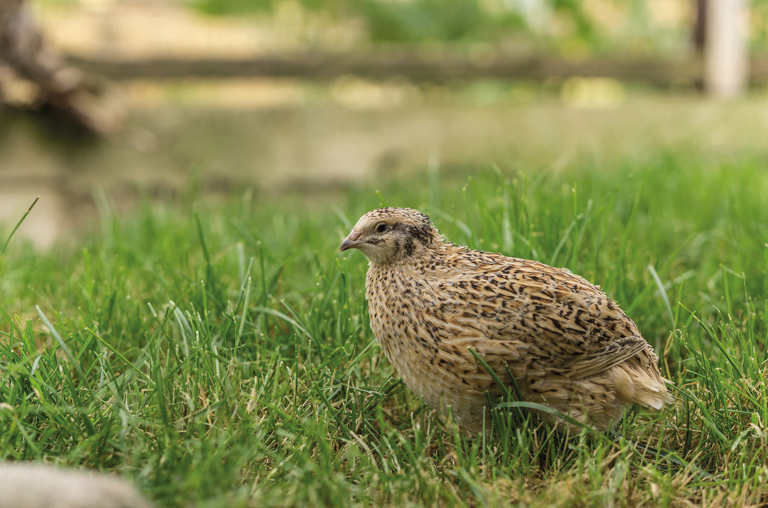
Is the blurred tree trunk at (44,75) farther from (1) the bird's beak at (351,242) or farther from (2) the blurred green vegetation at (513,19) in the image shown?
(2) the blurred green vegetation at (513,19)

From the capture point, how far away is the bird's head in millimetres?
2309

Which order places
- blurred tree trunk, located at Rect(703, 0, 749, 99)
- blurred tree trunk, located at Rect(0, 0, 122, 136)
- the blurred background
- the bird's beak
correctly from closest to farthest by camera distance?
the bird's beak, blurred tree trunk, located at Rect(0, 0, 122, 136), the blurred background, blurred tree trunk, located at Rect(703, 0, 749, 99)

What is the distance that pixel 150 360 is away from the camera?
2328 millimetres

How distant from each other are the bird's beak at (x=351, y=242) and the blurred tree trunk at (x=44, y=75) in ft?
14.7

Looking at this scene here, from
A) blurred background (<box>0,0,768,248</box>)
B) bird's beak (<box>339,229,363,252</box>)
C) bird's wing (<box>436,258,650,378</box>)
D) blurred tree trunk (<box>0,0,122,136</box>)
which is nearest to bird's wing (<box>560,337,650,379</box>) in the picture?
bird's wing (<box>436,258,650,378</box>)

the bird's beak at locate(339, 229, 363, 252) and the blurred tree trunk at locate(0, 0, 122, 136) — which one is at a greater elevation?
the blurred tree trunk at locate(0, 0, 122, 136)

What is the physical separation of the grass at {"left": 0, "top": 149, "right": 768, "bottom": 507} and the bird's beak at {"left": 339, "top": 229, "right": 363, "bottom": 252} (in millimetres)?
401

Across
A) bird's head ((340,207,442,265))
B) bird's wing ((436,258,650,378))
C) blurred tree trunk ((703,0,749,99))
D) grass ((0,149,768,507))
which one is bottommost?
grass ((0,149,768,507))

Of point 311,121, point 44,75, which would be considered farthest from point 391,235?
point 44,75

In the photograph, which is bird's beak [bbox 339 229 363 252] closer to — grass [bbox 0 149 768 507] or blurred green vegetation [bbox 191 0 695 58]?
grass [bbox 0 149 768 507]

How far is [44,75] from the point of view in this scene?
18.8ft

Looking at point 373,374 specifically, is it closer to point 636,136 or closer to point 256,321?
point 256,321

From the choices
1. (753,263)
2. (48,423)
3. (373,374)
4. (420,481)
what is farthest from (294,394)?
(753,263)

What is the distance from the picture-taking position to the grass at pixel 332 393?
6.32ft
